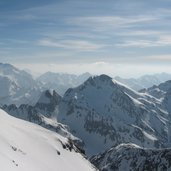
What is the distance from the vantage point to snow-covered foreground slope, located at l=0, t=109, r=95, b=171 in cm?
5340

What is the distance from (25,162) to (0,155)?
782 centimetres

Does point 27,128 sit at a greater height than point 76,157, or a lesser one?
greater

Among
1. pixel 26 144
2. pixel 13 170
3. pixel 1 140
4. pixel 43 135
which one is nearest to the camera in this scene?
pixel 13 170

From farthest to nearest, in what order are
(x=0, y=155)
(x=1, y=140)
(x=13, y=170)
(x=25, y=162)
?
(x=1, y=140)
(x=25, y=162)
(x=0, y=155)
(x=13, y=170)

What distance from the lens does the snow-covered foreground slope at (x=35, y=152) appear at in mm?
53397

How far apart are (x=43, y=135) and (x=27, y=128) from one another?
4366 millimetres

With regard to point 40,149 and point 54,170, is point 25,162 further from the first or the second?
point 40,149

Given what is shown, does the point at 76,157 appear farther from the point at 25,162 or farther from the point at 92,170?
the point at 25,162

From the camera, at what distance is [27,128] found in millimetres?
85375

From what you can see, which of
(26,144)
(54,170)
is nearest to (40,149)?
(26,144)

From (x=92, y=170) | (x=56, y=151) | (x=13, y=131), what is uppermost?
(x=13, y=131)

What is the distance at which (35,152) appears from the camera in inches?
2675

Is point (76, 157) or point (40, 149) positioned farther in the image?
point (76, 157)

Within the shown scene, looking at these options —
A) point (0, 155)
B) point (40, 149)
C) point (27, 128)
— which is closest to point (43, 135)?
point (27, 128)
